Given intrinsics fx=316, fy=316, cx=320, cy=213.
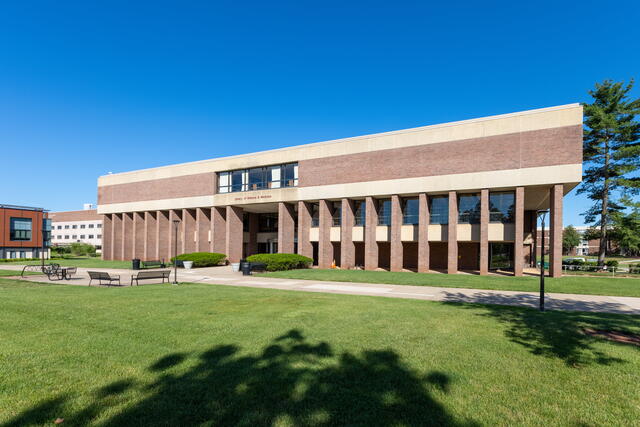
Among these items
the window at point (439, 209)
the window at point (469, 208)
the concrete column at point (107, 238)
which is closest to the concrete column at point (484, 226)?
the window at point (469, 208)

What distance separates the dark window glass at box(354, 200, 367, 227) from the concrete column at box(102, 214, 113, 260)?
35.6 metres

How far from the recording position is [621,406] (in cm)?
418

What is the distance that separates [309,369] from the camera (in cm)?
516

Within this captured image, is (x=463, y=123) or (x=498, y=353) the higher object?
(x=463, y=123)

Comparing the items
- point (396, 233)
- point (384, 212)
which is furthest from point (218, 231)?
point (396, 233)

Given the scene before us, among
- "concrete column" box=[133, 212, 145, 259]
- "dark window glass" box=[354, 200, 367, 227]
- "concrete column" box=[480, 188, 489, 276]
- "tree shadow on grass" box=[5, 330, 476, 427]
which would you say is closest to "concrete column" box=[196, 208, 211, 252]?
"concrete column" box=[133, 212, 145, 259]

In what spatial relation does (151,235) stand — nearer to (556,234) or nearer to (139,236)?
(139,236)

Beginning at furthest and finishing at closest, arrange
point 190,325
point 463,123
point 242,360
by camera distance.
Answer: point 463,123, point 190,325, point 242,360

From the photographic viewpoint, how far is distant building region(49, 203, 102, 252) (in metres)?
80.2

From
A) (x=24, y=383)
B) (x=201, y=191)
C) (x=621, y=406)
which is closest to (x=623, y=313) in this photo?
(x=621, y=406)

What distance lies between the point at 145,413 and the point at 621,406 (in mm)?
6079

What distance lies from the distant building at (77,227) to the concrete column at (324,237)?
238ft

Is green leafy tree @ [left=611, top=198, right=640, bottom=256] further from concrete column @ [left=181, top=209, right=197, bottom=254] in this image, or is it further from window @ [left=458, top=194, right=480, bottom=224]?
concrete column @ [left=181, top=209, right=197, bottom=254]

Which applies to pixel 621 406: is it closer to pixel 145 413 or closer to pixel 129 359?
pixel 145 413
